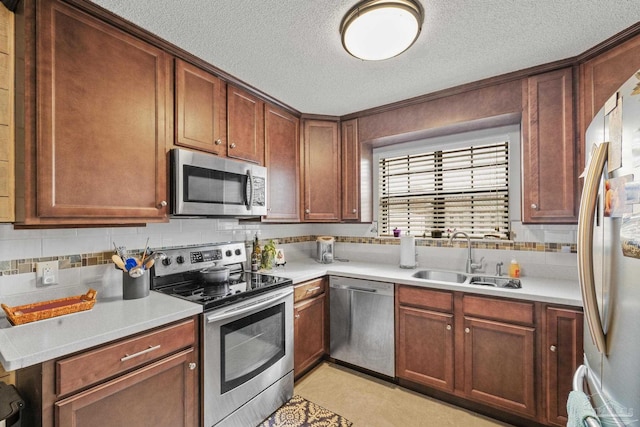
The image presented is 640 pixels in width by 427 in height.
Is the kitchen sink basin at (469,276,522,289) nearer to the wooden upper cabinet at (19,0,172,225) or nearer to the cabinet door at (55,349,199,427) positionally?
the cabinet door at (55,349,199,427)

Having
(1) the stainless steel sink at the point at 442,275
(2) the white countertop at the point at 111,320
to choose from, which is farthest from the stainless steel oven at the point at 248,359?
(1) the stainless steel sink at the point at 442,275

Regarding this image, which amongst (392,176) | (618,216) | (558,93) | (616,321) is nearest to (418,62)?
(558,93)

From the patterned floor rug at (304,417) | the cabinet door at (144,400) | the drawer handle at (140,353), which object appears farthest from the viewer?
the patterned floor rug at (304,417)

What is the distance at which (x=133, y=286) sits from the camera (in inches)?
64.1

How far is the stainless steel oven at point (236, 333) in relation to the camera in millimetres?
1591

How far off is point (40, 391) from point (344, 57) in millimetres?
2192

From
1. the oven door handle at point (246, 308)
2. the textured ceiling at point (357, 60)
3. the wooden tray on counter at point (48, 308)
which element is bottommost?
the oven door handle at point (246, 308)

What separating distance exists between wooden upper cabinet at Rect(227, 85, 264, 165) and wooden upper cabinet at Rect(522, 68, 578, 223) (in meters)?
2.02

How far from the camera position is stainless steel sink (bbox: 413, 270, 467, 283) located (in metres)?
2.46

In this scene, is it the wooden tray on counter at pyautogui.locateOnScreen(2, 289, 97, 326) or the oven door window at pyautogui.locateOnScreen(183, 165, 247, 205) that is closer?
the wooden tray on counter at pyautogui.locateOnScreen(2, 289, 97, 326)

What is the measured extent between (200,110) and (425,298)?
210 cm

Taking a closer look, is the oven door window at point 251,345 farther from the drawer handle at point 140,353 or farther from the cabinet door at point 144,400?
the drawer handle at point 140,353

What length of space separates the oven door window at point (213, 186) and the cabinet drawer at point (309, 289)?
31.9 inches

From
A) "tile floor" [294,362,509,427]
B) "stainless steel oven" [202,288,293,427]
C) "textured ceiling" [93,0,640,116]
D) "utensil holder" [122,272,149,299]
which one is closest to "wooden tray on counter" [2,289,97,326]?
"utensil holder" [122,272,149,299]
